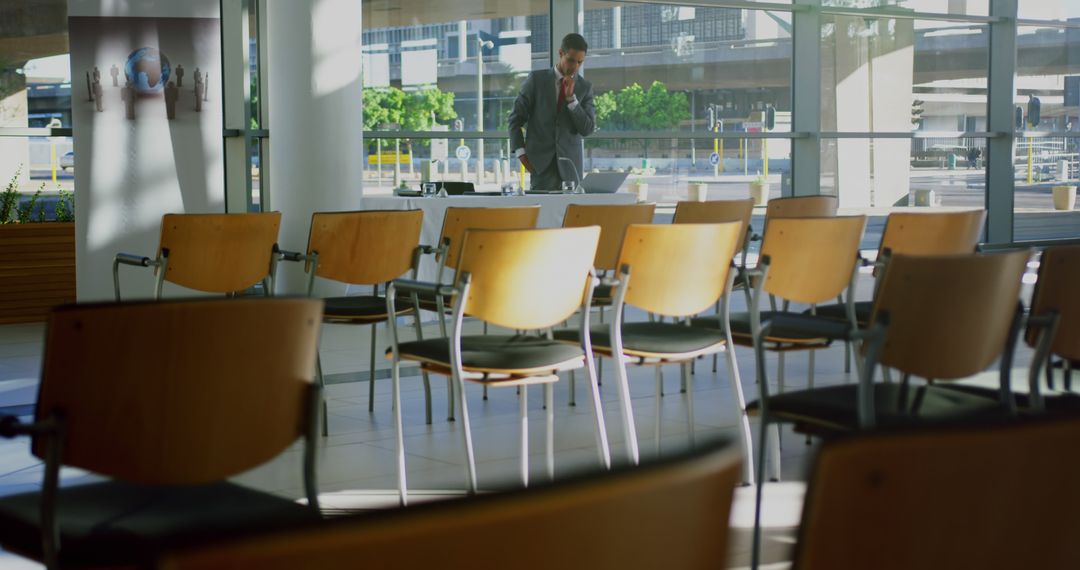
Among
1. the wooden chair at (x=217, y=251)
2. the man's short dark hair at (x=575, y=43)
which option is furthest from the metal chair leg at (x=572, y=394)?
the man's short dark hair at (x=575, y=43)

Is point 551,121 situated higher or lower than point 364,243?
higher

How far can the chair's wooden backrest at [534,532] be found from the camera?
0.78 meters

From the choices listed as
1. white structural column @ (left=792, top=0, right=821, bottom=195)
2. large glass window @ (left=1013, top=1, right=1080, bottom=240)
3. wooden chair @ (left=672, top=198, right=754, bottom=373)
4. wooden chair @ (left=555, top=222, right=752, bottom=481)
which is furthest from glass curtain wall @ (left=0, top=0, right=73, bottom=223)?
large glass window @ (left=1013, top=1, right=1080, bottom=240)

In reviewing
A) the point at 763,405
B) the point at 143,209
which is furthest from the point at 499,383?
the point at 143,209

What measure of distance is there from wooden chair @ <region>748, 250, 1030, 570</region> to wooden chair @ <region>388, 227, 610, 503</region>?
811mm

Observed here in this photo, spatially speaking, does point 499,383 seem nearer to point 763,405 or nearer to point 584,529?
point 763,405

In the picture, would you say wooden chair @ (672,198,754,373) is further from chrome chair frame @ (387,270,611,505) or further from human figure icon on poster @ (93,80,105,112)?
human figure icon on poster @ (93,80,105,112)

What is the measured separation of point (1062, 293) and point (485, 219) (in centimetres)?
254

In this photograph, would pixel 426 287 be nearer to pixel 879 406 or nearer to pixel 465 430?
pixel 465 430

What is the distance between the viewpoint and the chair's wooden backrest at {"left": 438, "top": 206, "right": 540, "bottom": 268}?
5160mm

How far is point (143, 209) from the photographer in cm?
727

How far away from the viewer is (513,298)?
139 inches

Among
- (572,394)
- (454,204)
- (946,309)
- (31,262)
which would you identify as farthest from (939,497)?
(31,262)

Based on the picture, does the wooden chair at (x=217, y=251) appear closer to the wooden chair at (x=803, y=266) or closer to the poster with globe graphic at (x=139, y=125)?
the wooden chair at (x=803, y=266)
